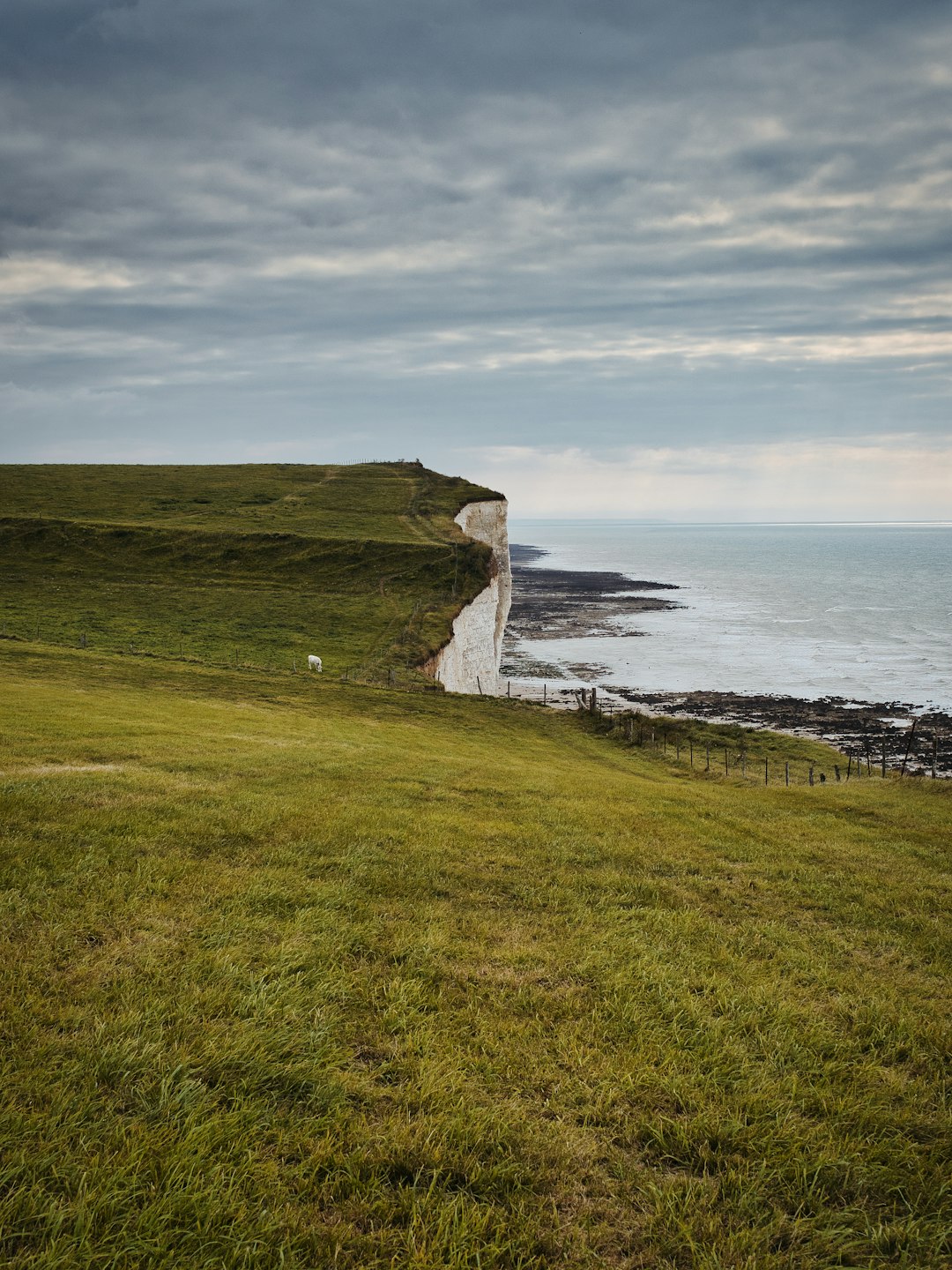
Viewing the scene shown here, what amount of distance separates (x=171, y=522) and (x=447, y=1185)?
8313 centimetres

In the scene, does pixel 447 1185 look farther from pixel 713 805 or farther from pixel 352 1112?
pixel 713 805

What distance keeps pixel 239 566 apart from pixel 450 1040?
67.4 meters

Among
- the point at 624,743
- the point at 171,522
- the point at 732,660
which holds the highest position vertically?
the point at 171,522

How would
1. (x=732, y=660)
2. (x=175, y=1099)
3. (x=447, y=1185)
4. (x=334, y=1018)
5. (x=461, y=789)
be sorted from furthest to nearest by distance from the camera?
(x=732, y=660)
(x=461, y=789)
(x=334, y=1018)
(x=175, y=1099)
(x=447, y=1185)

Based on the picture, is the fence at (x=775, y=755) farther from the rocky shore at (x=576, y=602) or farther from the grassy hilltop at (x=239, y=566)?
the rocky shore at (x=576, y=602)

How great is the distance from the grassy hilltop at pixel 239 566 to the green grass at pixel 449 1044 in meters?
33.7

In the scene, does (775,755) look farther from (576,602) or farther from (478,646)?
(576,602)

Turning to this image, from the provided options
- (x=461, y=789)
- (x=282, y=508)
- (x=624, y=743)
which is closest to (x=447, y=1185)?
(x=461, y=789)

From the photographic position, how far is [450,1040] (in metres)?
5.44

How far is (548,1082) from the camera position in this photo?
5.10 metres

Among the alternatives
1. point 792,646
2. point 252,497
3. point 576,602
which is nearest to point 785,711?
point 792,646

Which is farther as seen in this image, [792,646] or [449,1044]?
[792,646]

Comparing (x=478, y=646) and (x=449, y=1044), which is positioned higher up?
(x=478, y=646)

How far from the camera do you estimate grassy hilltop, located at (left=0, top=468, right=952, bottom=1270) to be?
12.7 feet
